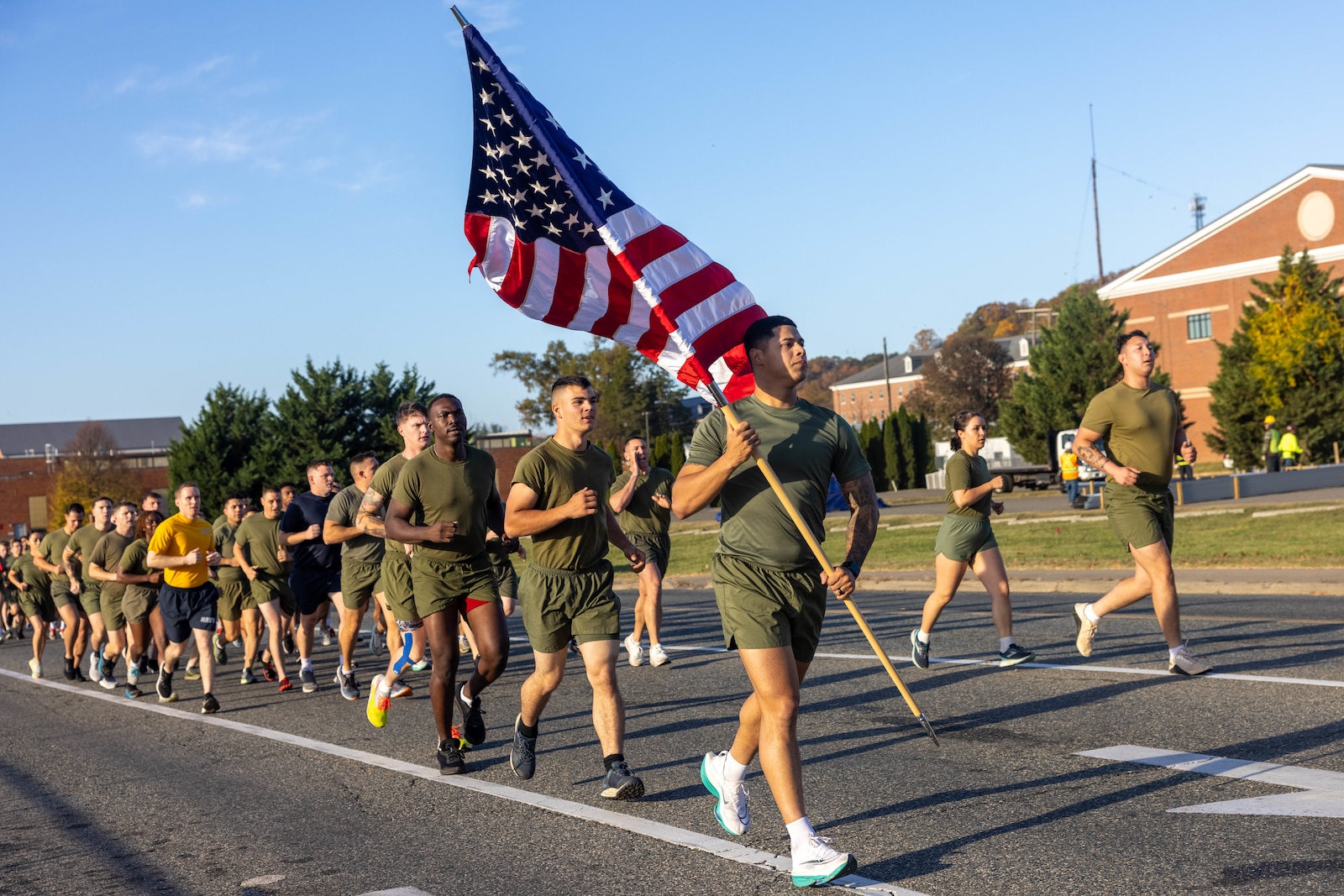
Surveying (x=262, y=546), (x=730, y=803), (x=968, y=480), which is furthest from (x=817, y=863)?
(x=262, y=546)

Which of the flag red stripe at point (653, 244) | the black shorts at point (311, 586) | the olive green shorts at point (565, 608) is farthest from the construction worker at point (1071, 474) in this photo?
the olive green shorts at point (565, 608)

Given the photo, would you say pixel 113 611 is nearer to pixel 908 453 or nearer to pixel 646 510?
pixel 646 510

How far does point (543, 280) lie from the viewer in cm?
777

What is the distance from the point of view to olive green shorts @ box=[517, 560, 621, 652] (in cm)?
676

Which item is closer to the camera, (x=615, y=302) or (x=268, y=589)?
(x=615, y=302)

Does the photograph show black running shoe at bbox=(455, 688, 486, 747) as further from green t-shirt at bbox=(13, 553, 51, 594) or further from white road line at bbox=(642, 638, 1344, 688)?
green t-shirt at bbox=(13, 553, 51, 594)

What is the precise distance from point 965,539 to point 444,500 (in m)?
4.24

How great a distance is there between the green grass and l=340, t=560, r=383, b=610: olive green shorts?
11065mm

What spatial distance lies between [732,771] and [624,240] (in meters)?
3.08

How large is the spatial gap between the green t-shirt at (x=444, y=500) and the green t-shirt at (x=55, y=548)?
975cm

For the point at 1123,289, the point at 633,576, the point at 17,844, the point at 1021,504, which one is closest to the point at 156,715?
the point at 17,844

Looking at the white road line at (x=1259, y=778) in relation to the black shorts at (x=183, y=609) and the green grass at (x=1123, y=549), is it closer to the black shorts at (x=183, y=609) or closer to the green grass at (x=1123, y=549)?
the black shorts at (x=183, y=609)

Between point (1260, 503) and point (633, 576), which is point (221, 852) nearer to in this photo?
point (633, 576)

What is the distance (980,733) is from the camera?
7.51 meters
